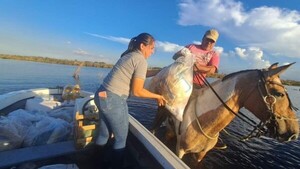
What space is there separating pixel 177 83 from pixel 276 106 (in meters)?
1.48

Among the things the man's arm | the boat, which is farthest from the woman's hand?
the man's arm

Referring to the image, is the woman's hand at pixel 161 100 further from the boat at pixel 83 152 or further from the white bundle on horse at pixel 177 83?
the boat at pixel 83 152

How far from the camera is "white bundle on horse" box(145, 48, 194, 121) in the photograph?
3643mm

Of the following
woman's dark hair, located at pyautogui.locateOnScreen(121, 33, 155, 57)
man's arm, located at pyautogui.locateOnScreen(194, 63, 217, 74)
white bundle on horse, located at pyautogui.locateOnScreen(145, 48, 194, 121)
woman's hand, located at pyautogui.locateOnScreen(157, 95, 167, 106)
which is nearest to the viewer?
woman's dark hair, located at pyautogui.locateOnScreen(121, 33, 155, 57)

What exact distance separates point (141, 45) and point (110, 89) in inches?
29.0

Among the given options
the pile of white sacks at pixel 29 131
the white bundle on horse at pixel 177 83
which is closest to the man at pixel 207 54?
the white bundle on horse at pixel 177 83

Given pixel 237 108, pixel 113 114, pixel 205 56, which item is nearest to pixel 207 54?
pixel 205 56

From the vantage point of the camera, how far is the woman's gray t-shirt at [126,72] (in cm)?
286

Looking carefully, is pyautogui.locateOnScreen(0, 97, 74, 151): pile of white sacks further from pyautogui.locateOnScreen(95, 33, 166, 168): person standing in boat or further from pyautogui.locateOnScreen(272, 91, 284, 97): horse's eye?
pyautogui.locateOnScreen(272, 91, 284, 97): horse's eye

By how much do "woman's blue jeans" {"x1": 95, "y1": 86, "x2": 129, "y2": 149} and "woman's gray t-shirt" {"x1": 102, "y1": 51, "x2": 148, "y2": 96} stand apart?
10cm

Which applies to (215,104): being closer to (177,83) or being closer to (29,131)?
(177,83)

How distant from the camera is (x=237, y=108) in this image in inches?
139

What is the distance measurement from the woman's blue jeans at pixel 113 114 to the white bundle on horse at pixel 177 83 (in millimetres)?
899

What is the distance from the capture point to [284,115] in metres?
3.13
